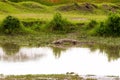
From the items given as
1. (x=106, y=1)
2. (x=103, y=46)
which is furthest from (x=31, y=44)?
(x=106, y=1)

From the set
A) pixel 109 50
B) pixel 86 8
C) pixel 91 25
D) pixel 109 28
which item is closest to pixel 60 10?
pixel 86 8

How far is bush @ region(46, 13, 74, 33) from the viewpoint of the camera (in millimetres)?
33812

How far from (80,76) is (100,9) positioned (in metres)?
22.3

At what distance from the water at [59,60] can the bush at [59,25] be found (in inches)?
219

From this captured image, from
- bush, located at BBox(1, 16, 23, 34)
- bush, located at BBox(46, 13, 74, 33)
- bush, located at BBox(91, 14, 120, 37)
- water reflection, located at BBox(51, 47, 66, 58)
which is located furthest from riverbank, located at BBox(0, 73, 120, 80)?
bush, located at BBox(46, 13, 74, 33)

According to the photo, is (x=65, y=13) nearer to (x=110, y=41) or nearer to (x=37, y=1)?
(x=37, y=1)

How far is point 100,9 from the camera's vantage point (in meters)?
42.0

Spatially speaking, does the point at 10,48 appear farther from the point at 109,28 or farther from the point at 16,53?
the point at 109,28

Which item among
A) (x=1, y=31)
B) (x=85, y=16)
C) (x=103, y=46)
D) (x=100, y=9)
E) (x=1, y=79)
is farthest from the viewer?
(x=100, y=9)

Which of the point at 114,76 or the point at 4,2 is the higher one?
the point at 4,2

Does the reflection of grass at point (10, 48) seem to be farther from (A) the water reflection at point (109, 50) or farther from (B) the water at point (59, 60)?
(A) the water reflection at point (109, 50)

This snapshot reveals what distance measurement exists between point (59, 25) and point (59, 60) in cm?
1027

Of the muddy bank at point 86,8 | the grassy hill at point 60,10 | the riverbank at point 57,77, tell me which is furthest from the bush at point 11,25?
the riverbank at point 57,77

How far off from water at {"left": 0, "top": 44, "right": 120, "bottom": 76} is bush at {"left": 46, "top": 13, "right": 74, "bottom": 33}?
219 inches
